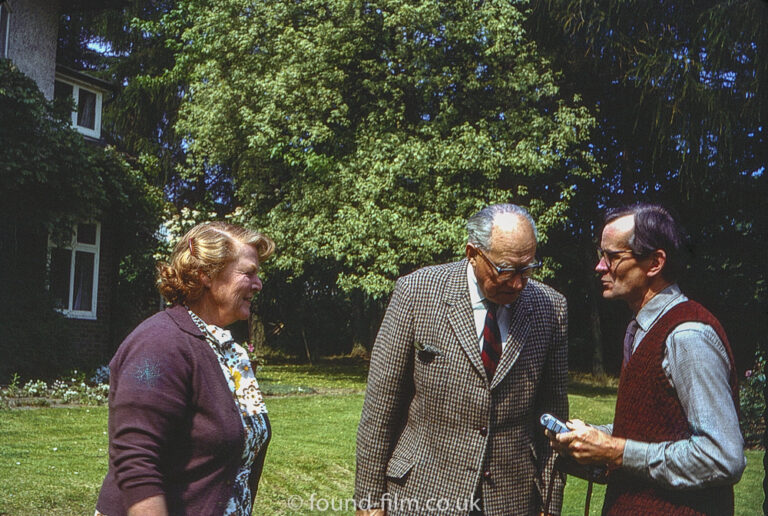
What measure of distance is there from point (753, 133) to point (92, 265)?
16124 mm

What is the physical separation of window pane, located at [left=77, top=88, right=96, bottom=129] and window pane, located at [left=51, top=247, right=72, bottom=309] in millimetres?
4040

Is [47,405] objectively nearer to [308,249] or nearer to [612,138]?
[308,249]

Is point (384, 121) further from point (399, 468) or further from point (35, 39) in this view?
Result: point (399, 468)

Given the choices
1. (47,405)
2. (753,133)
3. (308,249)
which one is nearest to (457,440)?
(47,405)

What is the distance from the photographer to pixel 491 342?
3.61 meters

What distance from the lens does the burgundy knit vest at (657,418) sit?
2840mm

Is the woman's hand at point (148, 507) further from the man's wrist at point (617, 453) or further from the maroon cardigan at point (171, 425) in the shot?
the man's wrist at point (617, 453)

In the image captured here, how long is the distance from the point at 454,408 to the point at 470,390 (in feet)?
0.34

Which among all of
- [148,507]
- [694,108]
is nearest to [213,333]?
[148,507]

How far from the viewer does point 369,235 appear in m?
21.7

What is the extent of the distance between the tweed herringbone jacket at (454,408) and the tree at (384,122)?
16926 mm

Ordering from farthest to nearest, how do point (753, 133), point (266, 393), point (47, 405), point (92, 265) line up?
1. point (92, 265)
2. point (753, 133)
3. point (266, 393)
4. point (47, 405)

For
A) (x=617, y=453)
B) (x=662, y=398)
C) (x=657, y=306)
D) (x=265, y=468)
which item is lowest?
(x=265, y=468)

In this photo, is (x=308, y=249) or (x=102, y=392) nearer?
(x=102, y=392)
